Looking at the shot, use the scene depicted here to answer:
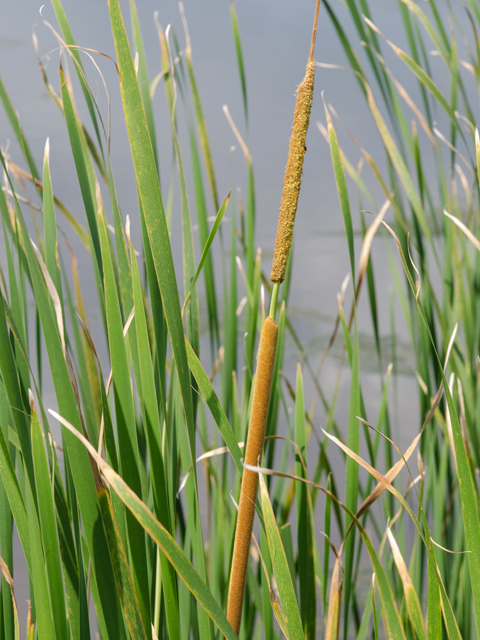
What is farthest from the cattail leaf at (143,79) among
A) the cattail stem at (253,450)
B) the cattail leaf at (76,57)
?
the cattail stem at (253,450)

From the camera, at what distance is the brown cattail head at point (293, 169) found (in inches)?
6.2

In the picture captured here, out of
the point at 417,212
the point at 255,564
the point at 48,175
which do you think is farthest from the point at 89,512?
the point at 255,564

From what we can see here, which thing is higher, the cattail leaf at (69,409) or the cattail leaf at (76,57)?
the cattail leaf at (76,57)

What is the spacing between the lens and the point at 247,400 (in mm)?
389

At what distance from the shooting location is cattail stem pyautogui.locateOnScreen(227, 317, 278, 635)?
0.52ft

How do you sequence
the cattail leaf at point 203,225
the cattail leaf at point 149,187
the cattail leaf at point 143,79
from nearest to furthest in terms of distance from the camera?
the cattail leaf at point 149,187 → the cattail leaf at point 143,79 → the cattail leaf at point 203,225

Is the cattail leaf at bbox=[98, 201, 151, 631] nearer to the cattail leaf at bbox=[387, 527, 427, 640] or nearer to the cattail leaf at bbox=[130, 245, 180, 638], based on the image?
the cattail leaf at bbox=[130, 245, 180, 638]

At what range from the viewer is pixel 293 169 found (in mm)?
160

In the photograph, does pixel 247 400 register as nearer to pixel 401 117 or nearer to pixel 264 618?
pixel 264 618

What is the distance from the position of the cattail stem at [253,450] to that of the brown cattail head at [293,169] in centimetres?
2

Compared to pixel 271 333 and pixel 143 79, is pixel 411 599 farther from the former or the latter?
pixel 143 79

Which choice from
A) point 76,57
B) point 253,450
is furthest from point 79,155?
point 253,450

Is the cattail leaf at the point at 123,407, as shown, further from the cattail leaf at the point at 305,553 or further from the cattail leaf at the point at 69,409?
the cattail leaf at the point at 305,553

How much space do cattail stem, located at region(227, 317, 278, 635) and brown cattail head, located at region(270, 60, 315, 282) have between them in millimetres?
22
